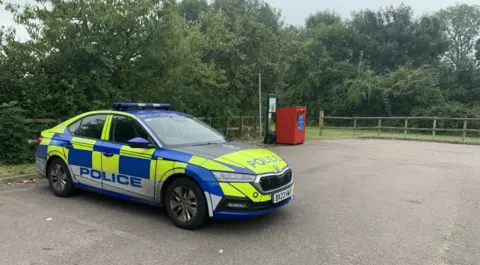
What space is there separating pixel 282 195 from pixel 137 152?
206 centimetres

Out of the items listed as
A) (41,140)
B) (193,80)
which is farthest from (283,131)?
(41,140)

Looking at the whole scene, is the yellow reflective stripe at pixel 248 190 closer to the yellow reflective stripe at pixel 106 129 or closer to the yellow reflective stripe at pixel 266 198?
the yellow reflective stripe at pixel 266 198

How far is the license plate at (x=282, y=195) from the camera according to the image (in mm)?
4812

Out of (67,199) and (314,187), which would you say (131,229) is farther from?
(314,187)

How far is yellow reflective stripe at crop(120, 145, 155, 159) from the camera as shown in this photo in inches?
201

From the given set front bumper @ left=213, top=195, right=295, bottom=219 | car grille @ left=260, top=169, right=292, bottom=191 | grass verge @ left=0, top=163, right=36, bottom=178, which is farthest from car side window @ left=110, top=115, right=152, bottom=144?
grass verge @ left=0, top=163, right=36, bottom=178

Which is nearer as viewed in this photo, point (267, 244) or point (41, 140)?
point (267, 244)

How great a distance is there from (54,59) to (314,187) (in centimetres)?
720

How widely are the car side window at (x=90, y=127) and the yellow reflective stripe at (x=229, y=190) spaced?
7.88 ft

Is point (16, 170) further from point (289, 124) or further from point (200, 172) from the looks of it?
point (289, 124)

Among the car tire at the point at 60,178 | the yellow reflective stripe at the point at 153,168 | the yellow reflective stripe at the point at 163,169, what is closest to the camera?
the yellow reflective stripe at the point at 163,169

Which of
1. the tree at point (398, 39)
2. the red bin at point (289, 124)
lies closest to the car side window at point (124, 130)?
the red bin at point (289, 124)

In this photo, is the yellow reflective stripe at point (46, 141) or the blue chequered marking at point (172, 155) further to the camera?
the yellow reflective stripe at point (46, 141)

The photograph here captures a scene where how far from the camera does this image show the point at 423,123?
89.4 ft
